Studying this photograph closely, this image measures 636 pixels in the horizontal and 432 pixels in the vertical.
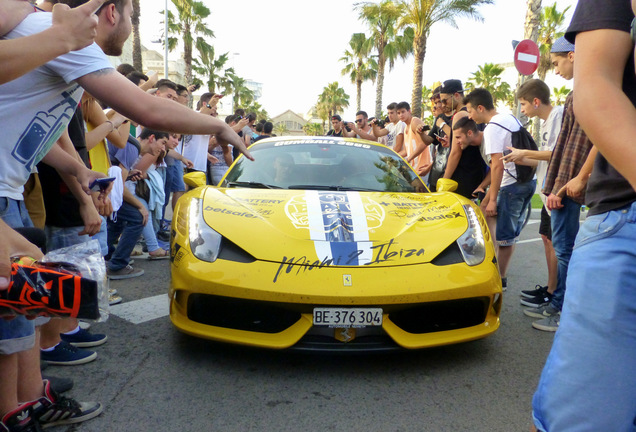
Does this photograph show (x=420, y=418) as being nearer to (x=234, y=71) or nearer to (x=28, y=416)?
(x=28, y=416)

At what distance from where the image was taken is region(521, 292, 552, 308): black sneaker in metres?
3.82

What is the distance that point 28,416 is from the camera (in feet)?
6.09

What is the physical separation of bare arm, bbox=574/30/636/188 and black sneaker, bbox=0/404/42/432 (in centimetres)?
209

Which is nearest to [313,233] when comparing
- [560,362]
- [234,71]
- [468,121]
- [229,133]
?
[229,133]

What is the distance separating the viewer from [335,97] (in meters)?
66.2

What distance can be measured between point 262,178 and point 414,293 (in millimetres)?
1655

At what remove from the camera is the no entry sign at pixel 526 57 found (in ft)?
25.0

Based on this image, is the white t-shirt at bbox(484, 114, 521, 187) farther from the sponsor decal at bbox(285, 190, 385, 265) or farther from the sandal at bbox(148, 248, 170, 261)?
the sandal at bbox(148, 248, 170, 261)

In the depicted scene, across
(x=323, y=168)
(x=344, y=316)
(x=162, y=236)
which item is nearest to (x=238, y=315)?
(x=344, y=316)

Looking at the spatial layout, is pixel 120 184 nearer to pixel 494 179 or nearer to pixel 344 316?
pixel 344 316

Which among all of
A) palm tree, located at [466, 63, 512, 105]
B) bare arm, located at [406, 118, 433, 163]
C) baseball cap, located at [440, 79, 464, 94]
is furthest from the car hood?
palm tree, located at [466, 63, 512, 105]

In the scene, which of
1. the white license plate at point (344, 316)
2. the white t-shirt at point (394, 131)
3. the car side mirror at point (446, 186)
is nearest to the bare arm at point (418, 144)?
the white t-shirt at point (394, 131)

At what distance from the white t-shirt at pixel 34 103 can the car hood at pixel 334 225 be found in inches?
44.0

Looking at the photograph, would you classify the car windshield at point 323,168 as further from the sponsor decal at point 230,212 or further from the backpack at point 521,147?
the backpack at point 521,147
